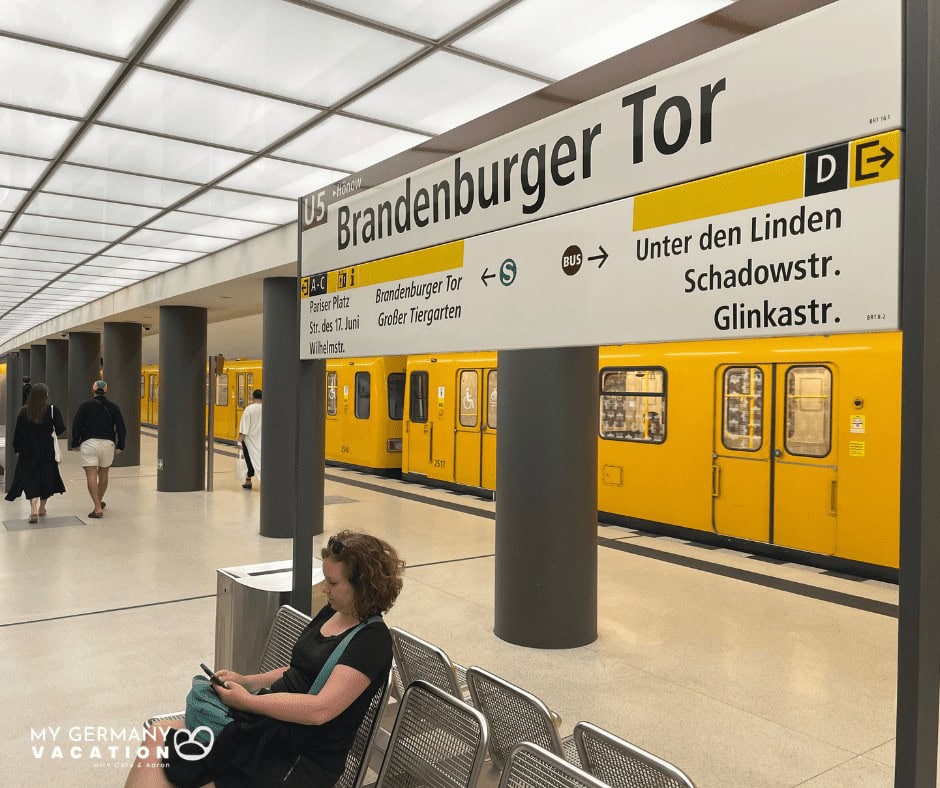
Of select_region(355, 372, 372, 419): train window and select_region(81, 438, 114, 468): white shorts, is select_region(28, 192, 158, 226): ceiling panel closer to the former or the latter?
select_region(81, 438, 114, 468): white shorts

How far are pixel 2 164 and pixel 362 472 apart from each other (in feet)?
33.3

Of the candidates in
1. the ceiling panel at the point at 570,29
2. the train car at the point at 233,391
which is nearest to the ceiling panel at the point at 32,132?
the ceiling panel at the point at 570,29

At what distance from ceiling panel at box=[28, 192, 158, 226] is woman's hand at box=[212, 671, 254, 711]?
6220 millimetres

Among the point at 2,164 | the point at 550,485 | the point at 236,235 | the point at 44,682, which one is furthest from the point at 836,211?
the point at 236,235

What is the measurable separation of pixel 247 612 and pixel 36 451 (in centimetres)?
688

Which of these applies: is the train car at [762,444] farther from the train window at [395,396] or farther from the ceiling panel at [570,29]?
the train window at [395,396]

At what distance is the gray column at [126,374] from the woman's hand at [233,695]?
48.9ft

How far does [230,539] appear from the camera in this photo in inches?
343

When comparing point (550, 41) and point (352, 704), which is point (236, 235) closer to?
point (550, 41)

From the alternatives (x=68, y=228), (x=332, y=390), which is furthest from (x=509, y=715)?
(x=332, y=390)

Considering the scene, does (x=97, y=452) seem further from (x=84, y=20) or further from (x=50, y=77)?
(x=84, y=20)

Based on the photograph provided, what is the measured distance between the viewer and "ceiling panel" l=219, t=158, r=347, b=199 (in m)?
6.39

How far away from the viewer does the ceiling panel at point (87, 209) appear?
24.8ft

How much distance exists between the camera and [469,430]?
1243 centimetres
